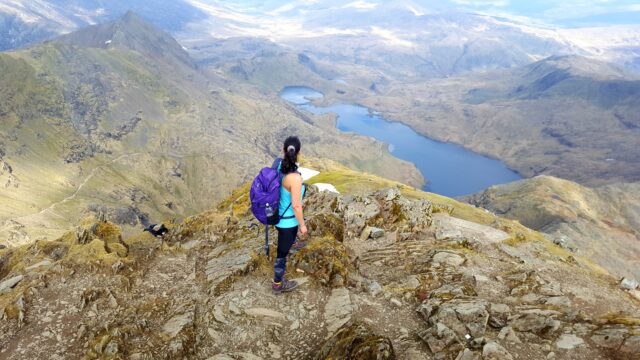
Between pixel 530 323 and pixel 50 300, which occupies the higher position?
pixel 530 323

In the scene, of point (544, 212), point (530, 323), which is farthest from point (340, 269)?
point (544, 212)

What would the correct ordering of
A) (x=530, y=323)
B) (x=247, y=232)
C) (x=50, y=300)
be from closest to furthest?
(x=530, y=323), (x=50, y=300), (x=247, y=232)

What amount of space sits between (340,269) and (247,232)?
31.7ft

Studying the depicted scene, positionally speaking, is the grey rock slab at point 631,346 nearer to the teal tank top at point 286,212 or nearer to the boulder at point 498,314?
the boulder at point 498,314

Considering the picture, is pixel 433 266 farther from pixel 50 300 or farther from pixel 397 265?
pixel 50 300

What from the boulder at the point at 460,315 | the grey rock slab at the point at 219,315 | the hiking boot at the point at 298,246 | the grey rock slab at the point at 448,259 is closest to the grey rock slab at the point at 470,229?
the grey rock slab at the point at 448,259

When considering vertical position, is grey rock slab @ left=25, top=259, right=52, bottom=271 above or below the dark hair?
below

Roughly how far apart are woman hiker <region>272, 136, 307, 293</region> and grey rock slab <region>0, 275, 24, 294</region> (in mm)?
12712

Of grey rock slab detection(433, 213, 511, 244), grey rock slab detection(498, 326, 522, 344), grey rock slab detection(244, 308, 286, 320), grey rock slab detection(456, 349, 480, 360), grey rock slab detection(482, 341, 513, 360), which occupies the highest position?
grey rock slab detection(482, 341, 513, 360)

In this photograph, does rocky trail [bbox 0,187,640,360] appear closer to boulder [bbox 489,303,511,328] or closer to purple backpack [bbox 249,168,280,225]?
boulder [bbox 489,303,511,328]

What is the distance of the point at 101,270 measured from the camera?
19.2m

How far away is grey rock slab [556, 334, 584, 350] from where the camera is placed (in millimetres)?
13500

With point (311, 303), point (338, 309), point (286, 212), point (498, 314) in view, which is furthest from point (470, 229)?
point (286, 212)

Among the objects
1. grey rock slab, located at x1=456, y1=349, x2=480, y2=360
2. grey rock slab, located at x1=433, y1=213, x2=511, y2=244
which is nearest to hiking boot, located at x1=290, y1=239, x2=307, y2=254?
grey rock slab, located at x1=456, y1=349, x2=480, y2=360
